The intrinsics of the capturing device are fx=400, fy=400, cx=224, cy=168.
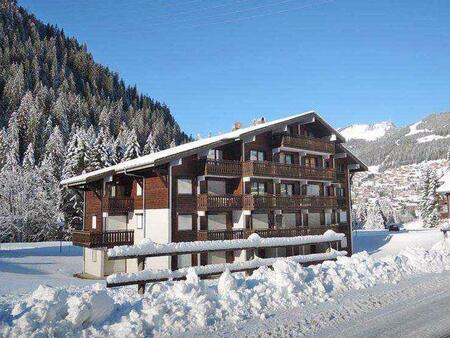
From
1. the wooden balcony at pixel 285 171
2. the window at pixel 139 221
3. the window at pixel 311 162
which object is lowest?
the window at pixel 139 221

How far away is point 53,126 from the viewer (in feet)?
376

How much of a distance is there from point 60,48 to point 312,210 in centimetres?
18718

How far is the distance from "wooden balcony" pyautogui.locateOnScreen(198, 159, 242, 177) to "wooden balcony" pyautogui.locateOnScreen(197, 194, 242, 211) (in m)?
1.68

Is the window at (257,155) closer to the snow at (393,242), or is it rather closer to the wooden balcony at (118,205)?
the wooden balcony at (118,205)

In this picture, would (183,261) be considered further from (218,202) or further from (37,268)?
(37,268)

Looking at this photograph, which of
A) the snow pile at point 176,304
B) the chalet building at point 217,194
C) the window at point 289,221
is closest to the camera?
the snow pile at point 176,304

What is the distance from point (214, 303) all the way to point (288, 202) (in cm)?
2465

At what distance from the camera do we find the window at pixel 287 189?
1406 inches

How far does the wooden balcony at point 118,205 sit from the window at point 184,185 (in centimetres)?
508

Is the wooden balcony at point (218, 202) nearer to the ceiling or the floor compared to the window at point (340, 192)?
nearer to the floor

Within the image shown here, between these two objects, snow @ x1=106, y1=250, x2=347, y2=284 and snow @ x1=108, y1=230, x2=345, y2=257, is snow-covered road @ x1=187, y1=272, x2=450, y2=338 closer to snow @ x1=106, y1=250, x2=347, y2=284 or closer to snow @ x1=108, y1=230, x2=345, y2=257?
snow @ x1=106, y1=250, x2=347, y2=284

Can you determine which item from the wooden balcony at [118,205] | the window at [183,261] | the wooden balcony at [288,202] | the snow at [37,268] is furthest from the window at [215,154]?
the snow at [37,268]

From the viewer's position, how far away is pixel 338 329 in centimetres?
877

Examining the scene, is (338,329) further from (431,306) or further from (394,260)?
(394,260)
